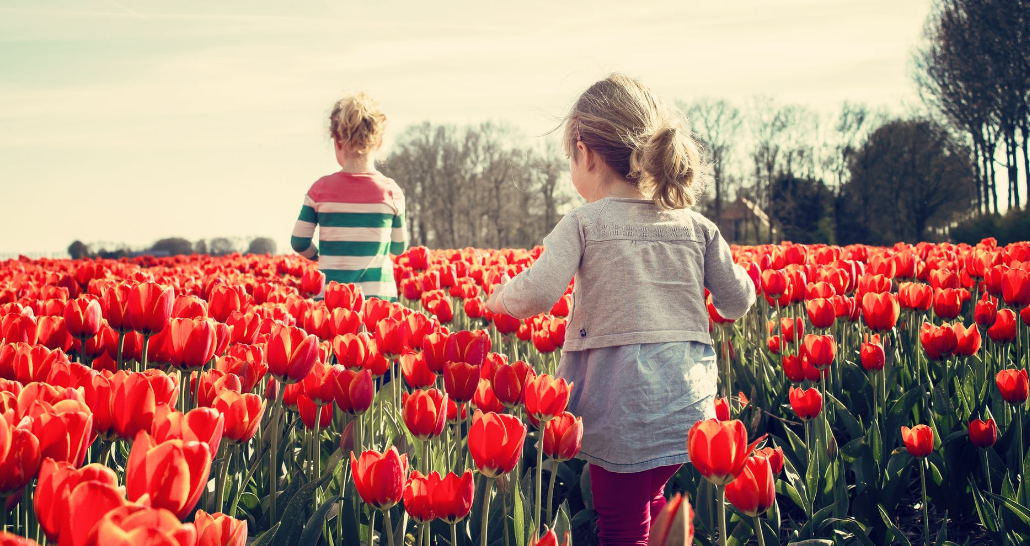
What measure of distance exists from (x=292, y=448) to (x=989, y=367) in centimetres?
339

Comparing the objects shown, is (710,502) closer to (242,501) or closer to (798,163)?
(242,501)

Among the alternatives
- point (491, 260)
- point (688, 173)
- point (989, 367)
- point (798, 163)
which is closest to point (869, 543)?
point (688, 173)

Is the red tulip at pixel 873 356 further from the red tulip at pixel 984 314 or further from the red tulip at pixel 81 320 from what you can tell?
the red tulip at pixel 81 320

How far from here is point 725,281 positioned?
2.78m

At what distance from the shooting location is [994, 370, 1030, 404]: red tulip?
113 inches

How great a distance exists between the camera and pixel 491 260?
6.69 m

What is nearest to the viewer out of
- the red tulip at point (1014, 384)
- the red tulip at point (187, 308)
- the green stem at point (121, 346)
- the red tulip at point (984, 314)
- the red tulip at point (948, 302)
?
the green stem at point (121, 346)

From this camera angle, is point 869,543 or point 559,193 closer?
point 869,543

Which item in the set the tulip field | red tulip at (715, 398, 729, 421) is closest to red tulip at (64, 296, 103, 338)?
the tulip field

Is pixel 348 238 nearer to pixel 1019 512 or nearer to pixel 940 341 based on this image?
pixel 940 341

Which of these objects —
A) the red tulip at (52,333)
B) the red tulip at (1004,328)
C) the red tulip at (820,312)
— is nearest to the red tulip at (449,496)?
the red tulip at (52,333)

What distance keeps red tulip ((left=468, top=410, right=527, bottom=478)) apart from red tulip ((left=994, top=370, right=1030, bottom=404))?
6.83ft

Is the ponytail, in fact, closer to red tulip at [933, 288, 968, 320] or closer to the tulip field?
the tulip field

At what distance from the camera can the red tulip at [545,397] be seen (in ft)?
6.62
